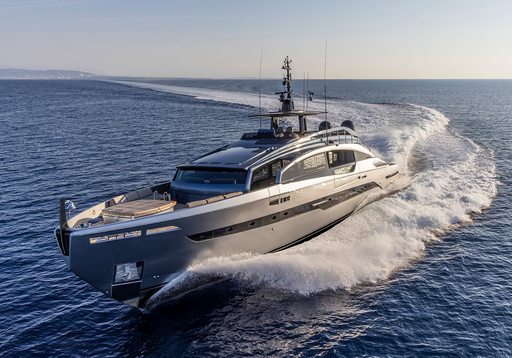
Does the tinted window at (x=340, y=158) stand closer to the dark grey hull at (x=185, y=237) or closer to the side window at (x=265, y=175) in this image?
the dark grey hull at (x=185, y=237)

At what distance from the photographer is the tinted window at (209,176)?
50.9ft

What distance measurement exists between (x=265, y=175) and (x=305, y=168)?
1994mm

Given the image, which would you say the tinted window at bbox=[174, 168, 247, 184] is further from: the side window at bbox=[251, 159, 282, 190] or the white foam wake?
the white foam wake

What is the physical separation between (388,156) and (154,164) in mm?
17732

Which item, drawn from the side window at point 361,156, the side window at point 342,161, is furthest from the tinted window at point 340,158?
the side window at point 361,156

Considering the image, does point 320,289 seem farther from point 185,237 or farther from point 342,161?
point 342,161

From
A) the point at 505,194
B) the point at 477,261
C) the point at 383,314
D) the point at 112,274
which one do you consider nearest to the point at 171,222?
the point at 112,274

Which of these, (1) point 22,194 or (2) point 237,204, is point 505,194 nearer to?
(2) point 237,204

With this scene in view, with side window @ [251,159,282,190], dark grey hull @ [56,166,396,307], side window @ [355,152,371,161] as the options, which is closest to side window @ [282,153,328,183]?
dark grey hull @ [56,166,396,307]

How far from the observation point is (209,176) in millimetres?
15961

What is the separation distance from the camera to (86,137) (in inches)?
1786

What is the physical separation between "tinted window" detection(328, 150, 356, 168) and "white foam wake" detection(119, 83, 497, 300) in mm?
2458

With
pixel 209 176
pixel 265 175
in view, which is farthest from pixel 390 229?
pixel 209 176

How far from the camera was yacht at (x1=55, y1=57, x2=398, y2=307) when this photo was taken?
12.4m
